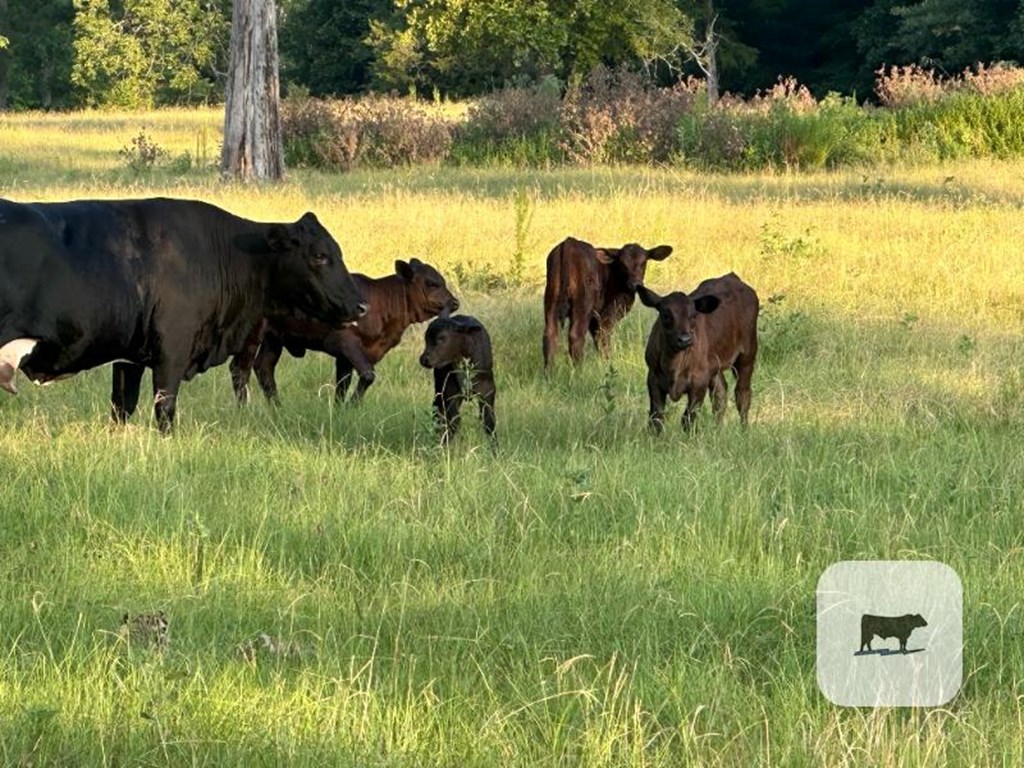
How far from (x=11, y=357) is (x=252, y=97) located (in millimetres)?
18437

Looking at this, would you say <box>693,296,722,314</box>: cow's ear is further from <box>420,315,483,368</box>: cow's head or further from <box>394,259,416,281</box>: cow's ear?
<box>394,259,416,281</box>: cow's ear

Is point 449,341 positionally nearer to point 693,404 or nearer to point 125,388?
point 693,404

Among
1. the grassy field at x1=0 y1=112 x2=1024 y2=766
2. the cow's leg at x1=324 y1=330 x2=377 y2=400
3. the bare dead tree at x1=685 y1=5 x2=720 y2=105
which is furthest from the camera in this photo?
the bare dead tree at x1=685 y1=5 x2=720 y2=105

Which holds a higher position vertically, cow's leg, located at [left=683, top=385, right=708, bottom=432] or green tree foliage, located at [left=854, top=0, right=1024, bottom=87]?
green tree foliage, located at [left=854, top=0, right=1024, bottom=87]

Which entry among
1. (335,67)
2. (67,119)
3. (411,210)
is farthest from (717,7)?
(411,210)

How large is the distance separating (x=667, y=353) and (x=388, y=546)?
9.35 ft

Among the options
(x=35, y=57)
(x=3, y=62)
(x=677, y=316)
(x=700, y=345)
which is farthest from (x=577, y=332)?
(x=3, y=62)

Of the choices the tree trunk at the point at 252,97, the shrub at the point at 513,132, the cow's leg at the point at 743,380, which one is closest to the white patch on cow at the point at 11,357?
the cow's leg at the point at 743,380

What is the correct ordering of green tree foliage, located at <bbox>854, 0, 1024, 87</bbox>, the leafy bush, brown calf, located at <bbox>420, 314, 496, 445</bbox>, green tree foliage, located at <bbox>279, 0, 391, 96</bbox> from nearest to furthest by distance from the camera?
brown calf, located at <bbox>420, 314, 496, 445</bbox>
the leafy bush
green tree foliage, located at <bbox>854, 0, 1024, 87</bbox>
green tree foliage, located at <bbox>279, 0, 391, 96</bbox>

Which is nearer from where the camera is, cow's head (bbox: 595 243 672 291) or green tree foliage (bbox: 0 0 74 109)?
cow's head (bbox: 595 243 672 291)

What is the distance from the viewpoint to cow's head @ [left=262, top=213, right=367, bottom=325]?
8727 millimetres

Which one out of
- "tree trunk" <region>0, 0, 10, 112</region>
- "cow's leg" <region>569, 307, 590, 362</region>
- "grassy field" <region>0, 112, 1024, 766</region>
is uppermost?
"tree trunk" <region>0, 0, 10, 112</region>

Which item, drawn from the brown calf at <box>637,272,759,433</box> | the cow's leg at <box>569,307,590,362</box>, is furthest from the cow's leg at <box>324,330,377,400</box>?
the brown calf at <box>637,272,759,433</box>
